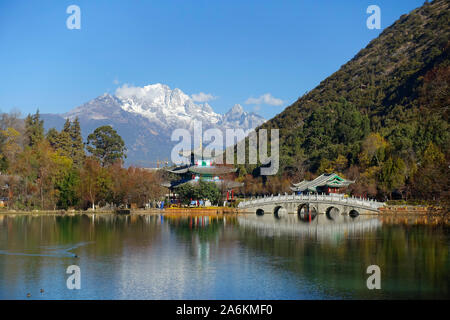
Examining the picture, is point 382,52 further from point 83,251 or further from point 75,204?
point 83,251

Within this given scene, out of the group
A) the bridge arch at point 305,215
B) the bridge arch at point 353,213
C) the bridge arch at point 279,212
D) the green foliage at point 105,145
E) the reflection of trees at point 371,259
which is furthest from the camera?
the green foliage at point 105,145

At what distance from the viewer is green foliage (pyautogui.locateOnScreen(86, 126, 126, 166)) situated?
79125 millimetres

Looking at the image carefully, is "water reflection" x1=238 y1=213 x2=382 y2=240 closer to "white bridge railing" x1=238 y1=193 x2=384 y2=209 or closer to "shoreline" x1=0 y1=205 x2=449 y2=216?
"white bridge railing" x1=238 y1=193 x2=384 y2=209

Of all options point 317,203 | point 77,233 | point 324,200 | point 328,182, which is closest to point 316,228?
point 324,200

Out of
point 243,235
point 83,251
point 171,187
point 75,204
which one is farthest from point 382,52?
point 83,251

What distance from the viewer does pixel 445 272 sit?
20188 millimetres

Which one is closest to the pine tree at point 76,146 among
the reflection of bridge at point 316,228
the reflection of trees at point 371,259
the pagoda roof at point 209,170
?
the pagoda roof at point 209,170

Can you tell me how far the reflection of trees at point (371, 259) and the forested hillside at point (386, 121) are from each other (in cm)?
288

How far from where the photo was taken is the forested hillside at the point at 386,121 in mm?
30328

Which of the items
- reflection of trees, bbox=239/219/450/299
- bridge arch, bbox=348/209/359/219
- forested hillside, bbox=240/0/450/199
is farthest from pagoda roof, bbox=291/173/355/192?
reflection of trees, bbox=239/219/450/299

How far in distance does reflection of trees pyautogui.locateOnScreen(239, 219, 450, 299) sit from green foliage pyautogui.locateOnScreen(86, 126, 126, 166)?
4764 centimetres

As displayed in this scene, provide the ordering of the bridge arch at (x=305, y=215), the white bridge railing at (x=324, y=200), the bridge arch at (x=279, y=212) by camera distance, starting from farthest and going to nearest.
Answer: the bridge arch at (x=279, y=212) < the white bridge railing at (x=324, y=200) < the bridge arch at (x=305, y=215)

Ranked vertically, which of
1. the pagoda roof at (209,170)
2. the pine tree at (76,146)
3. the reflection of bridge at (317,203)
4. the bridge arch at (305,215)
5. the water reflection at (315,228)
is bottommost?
the water reflection at (315,228)

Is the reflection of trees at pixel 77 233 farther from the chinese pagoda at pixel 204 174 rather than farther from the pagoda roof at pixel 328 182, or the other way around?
the pagoda roof at pixel 328 182
